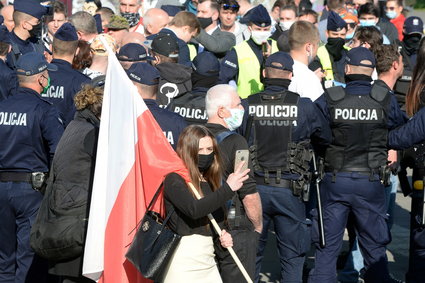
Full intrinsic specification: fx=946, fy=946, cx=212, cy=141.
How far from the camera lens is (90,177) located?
6.96 metres

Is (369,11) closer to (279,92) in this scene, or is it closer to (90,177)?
(279,92)

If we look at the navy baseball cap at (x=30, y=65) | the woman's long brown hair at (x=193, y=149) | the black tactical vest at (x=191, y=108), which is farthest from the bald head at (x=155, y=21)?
the woman's long brown hair at (x=193, y=149)

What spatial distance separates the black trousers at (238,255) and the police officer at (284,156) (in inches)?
39.2

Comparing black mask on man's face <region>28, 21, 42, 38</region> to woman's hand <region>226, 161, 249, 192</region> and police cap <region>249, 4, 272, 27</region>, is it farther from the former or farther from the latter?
woman's hand <region>226, 161, 249, 192</region>

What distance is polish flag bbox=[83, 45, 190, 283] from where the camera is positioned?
653 centimetres

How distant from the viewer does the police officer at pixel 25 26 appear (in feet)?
33.8

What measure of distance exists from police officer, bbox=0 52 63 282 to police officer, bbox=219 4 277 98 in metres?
3.24

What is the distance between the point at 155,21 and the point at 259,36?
1.57m

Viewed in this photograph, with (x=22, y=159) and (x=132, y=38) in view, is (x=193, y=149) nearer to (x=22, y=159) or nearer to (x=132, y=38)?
(x=22, y=159)

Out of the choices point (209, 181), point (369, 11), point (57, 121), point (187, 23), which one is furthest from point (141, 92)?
point (369, 11)

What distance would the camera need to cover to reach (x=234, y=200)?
7086 millimetres

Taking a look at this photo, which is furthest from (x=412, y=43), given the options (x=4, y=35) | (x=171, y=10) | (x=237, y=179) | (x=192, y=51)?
(x=237, y=179)

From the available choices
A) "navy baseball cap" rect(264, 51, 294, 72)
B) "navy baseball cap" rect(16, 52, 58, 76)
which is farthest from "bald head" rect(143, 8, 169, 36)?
"navy baseball cap" rect(16, 52, 58, 76)

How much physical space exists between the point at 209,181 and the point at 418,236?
2.92m
